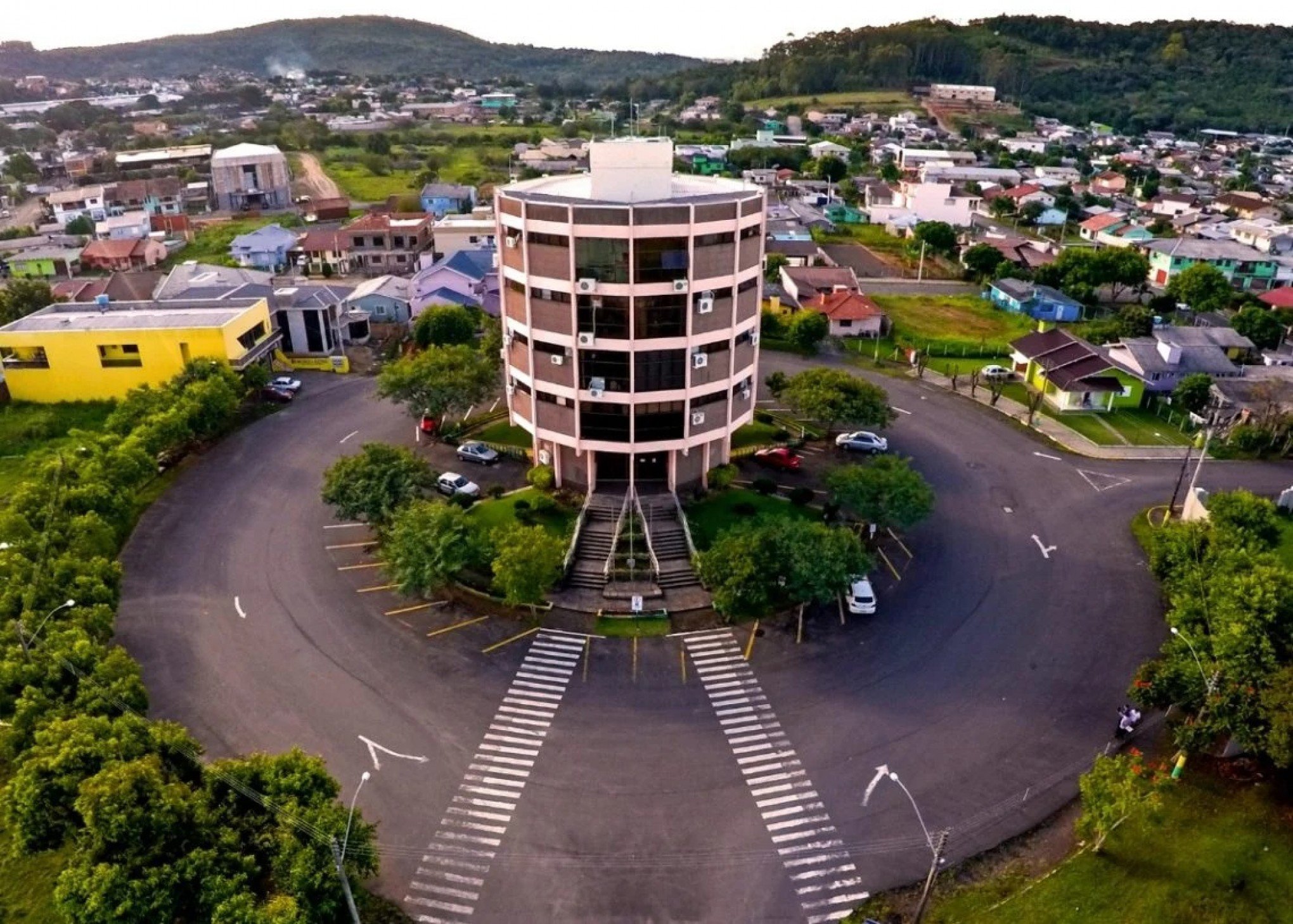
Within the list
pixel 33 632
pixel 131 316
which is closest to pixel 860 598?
pixel 33 632

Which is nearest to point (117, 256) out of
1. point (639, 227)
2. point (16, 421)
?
point (16, 421)

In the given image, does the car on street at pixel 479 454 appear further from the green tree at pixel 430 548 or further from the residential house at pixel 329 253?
the residential house at pixel 329 253

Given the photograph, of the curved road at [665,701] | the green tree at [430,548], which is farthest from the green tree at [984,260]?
the green tree at [430,548]

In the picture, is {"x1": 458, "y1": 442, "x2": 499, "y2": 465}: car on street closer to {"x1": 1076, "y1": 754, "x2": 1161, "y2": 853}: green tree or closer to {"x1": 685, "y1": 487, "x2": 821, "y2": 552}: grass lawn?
{"x1": 685, "y1": 487, "x2": 821, "y2": 552}: grass lawn

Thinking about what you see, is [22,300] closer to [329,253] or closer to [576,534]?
[329,253]

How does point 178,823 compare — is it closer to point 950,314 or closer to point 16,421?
point 16,421

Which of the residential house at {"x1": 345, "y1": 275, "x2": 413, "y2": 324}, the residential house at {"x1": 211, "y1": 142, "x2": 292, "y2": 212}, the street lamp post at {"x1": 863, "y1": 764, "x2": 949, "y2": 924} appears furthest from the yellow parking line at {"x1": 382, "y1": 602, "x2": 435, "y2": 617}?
the residential house at {"x1": 211, "y1": 142, "x2": 292, "y2": 212}
